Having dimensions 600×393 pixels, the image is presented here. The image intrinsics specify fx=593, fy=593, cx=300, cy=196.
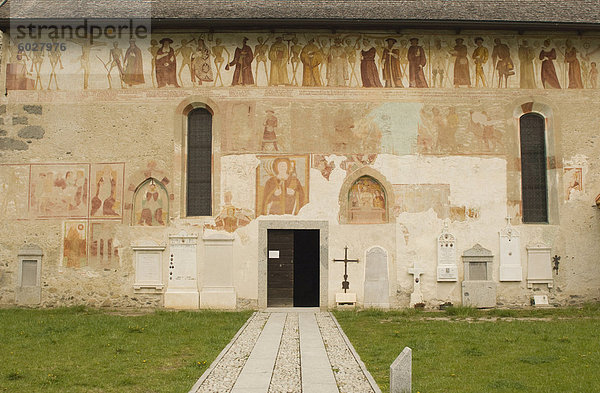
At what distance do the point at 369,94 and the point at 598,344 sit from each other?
8.31m

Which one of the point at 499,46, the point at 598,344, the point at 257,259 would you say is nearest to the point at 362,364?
the point at 598,344

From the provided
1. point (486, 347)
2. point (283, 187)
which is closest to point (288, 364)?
point (486, 347)

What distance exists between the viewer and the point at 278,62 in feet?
51.7

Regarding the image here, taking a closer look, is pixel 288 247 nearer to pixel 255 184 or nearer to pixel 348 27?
pixel 255 184

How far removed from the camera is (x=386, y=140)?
15523mm

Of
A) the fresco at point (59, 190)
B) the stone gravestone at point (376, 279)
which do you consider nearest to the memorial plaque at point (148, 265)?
the fresco at point (59, 190)

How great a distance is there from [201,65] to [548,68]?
931 centimetres

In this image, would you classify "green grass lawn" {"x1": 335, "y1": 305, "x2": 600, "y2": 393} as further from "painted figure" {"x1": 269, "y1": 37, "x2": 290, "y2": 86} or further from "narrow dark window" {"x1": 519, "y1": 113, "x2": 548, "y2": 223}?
"painted figure" {"x1": 269, "y1": 37, "x2": 290, "y2": 86}

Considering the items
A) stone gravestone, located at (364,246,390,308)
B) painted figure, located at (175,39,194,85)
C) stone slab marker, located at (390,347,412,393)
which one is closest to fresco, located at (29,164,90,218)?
painted figure, located at (175,39,194,85)

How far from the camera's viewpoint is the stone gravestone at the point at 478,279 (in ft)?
49.7

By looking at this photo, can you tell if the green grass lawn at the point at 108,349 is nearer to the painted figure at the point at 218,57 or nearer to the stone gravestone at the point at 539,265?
the painted figure at the point at 218,57

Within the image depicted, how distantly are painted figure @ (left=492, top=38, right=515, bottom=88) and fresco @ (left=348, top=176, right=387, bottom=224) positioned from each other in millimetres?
4428

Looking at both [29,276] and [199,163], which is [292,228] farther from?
[29,276]

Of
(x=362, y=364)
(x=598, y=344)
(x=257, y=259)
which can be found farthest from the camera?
(x=257, y=259)
